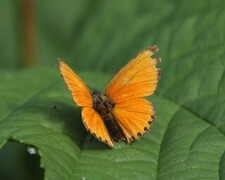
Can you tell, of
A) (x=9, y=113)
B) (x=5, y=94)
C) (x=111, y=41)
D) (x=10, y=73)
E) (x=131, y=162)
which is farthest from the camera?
(x=111, y=41)

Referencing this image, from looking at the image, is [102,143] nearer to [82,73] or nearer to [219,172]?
[219,172]

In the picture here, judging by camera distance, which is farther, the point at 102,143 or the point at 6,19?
the point at 6,19

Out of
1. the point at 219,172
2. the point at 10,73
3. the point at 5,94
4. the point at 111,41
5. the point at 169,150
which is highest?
the point at 111,41

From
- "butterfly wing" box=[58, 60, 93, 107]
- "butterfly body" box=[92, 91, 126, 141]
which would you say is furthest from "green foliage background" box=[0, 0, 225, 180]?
"butterfly wing" box=[58, 60, 93, 107]

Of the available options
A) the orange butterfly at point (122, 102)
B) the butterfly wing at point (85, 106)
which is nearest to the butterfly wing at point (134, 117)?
the orange butterfly at point (122, 102)

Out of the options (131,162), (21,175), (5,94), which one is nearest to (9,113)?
(5,94)

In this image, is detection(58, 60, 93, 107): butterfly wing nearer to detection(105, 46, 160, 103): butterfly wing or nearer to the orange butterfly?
the orange butterfly

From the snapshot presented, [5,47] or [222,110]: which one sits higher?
[5,47]
